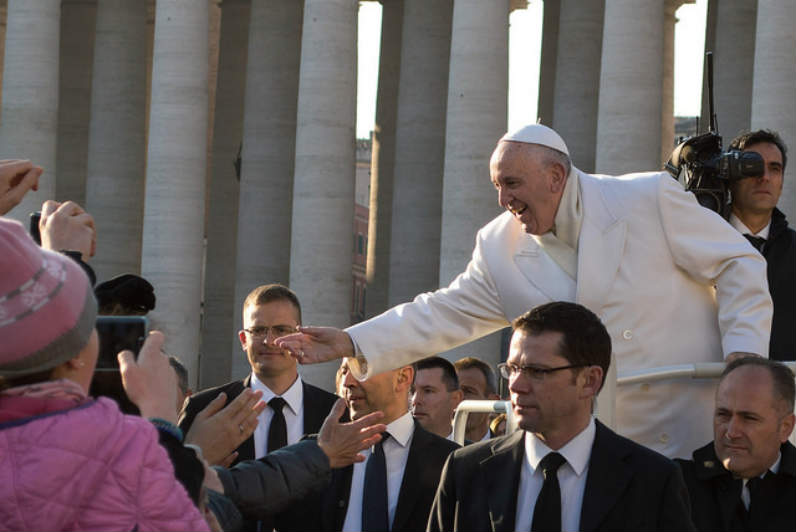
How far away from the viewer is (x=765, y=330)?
19.1 m

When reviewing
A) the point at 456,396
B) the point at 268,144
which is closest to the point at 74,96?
the point at 268,144

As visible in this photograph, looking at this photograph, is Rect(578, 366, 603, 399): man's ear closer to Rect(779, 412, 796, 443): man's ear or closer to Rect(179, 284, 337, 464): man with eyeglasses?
Rect(779, 412, 796, 443): man's ear

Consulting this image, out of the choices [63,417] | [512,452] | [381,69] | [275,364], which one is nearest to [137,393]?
[63,417]

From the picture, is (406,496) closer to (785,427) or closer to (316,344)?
(316,344)

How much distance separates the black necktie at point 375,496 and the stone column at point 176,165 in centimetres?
7800

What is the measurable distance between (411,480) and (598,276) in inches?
122

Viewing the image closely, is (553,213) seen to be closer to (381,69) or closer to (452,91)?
(452,91)

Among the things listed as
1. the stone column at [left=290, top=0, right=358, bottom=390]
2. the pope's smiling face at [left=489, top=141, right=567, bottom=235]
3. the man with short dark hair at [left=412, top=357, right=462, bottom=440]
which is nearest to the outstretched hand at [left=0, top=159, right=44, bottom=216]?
the pope's smiling face at [left=489, top=141, right=567, bottom=235]

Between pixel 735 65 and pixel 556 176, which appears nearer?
pixel 556 176

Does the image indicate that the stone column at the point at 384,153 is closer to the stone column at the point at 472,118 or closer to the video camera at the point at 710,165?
the stone column at the point at 472,118

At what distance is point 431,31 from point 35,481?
10079 centimetres

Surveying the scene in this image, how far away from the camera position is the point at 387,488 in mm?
19703

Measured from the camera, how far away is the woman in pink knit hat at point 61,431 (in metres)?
10.5

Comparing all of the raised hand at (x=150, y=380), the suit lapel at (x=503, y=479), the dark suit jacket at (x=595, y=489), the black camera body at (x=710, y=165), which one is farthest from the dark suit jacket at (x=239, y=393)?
the raised hand at (x=150, y=380)
